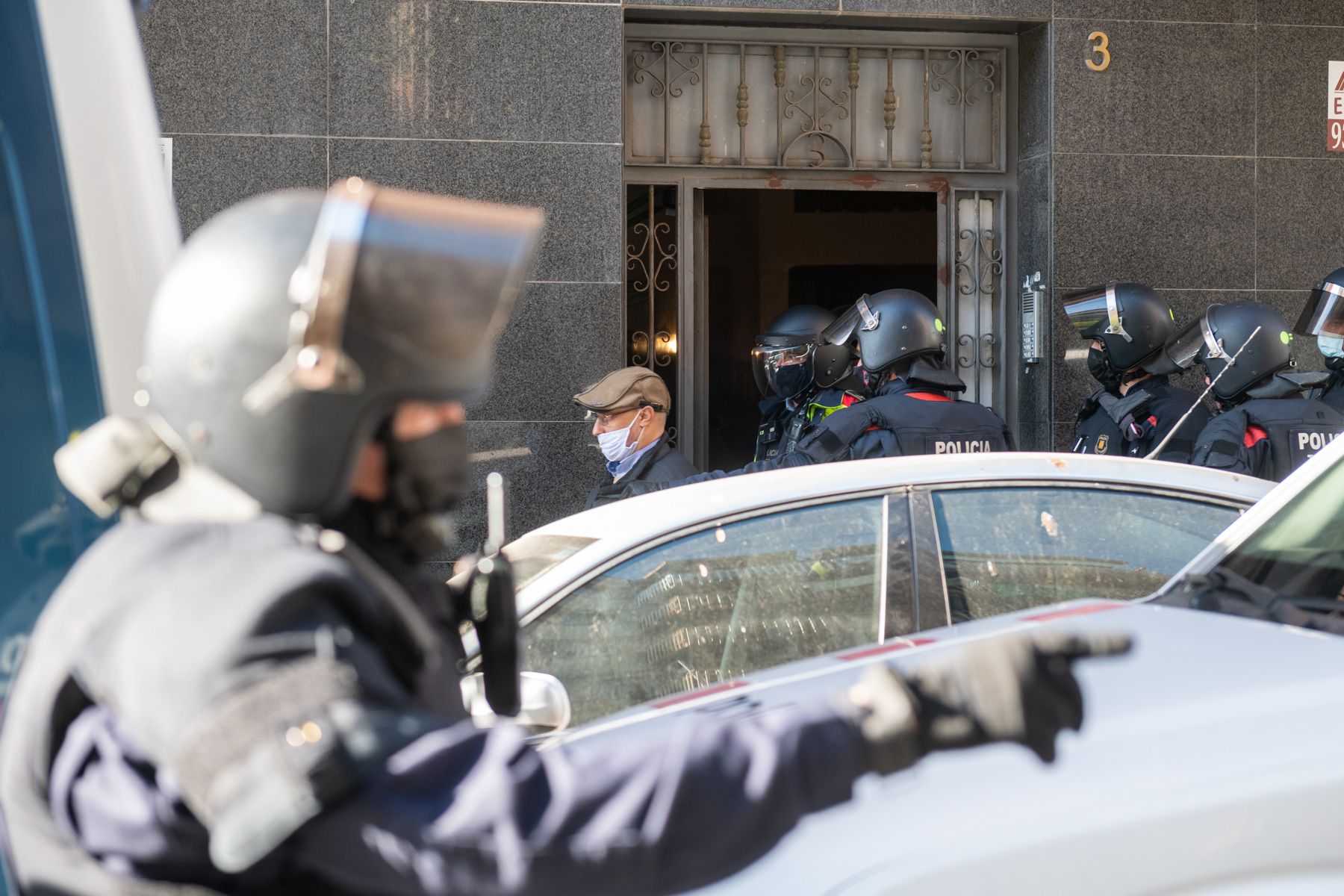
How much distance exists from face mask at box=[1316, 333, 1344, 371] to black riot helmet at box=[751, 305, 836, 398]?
100 inches

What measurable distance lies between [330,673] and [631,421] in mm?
4493

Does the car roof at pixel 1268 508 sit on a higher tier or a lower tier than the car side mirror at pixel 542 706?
higher

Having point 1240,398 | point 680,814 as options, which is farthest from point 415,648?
point 1240,398

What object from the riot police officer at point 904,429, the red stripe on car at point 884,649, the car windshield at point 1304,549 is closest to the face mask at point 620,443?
the riot police officer at point 904,429

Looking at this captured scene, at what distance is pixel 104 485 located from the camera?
1.31m

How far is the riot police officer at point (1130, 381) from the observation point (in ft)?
21.3

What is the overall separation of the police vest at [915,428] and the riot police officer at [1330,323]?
243 centimetres

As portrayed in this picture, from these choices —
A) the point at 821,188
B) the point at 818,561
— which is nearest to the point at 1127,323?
the point at 821,188

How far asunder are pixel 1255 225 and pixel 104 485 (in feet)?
26.7

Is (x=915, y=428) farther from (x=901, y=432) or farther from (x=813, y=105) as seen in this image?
(x=813, y=105)

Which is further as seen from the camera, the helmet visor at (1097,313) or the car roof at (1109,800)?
the helmet visor at (1097,313)

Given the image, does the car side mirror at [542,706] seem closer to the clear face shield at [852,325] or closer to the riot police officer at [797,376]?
the clear face shield at [852,325]

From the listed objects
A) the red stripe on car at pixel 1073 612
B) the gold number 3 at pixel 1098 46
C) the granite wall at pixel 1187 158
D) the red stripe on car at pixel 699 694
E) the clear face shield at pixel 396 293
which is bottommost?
the red stripe on car at pixel 699 694

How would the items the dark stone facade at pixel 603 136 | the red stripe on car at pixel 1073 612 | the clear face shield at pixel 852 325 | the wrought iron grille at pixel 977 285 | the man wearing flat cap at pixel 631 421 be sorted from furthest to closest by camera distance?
1. the wrought iron grille at pixel 977 285
2. the dark stone facade at pixel 603 136
3. the clear face shield at pixel 852 325
4. the man wearing flat cap at pixel 631 421
5. the red stripe on car at pixel 1073 612
